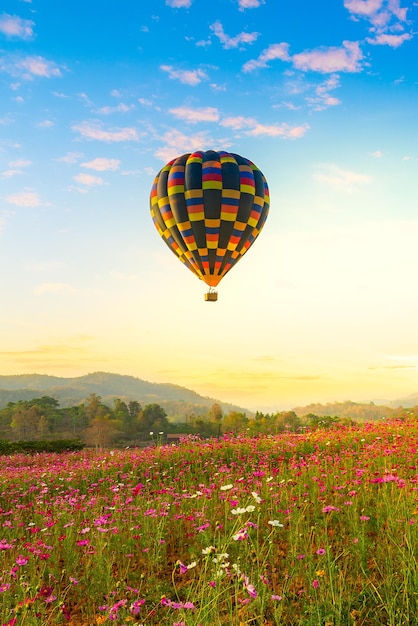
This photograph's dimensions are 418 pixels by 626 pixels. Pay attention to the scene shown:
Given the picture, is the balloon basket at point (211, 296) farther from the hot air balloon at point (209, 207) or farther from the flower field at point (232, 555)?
the flower field at point (232, 555)

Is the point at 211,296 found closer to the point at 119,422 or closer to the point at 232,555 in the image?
the point at 119,422

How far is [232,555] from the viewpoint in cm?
632

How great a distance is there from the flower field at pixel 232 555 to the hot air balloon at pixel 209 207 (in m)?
12.2

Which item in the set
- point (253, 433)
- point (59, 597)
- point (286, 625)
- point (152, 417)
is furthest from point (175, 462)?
point (152, 417)

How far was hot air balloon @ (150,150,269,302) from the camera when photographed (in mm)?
20844

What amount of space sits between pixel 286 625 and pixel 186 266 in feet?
65.3

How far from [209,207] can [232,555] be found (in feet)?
54.2

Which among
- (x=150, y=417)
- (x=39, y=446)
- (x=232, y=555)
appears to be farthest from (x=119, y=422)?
(x=232, y=555)

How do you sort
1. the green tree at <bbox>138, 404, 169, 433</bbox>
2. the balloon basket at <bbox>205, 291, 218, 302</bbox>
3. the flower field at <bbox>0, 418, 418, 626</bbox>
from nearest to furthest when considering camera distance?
the flower field at <bbox>0, 418, 418, 626</bbox> → the balloon basket at <bbox>205, 291, 218, 302</bbox> → the green tree at <bbox>138, 404, 169, 433</bbox>

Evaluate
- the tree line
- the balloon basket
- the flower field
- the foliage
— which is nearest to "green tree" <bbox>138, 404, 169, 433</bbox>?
the tree line

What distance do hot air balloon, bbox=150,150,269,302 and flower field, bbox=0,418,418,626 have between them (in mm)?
12204

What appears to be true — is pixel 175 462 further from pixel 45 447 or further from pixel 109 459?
pixel 45 447

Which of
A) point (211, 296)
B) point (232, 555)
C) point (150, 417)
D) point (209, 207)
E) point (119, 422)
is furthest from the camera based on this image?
point (150, 417)

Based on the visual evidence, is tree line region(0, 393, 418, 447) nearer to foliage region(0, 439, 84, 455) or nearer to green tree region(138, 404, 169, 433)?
green tree region(138, 404, 169, 433)
